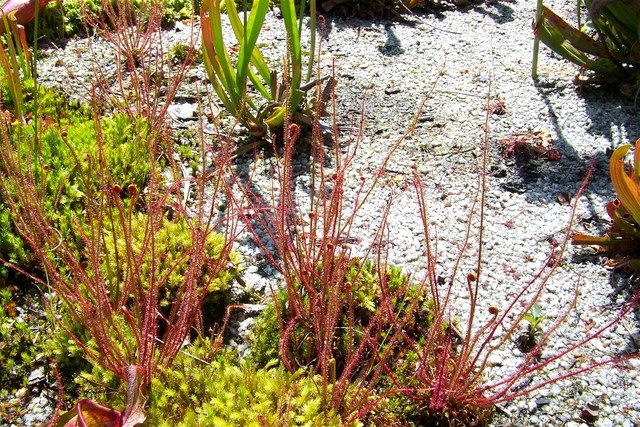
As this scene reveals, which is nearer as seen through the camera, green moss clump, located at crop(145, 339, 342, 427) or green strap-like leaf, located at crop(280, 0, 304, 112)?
green moss clump, located at crop(145, 339, 342, 427)

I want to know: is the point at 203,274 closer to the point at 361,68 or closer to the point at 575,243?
the point at 575,243

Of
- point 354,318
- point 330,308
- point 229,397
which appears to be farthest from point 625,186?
point 229,397

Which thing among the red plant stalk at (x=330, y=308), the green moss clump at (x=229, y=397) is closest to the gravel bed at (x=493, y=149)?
the red plant stalk at (x=330, y=308)

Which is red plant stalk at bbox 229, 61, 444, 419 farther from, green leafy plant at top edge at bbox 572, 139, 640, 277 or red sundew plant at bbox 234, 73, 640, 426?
green leafy plant at top edge at bbox 572, 139, 640, 277

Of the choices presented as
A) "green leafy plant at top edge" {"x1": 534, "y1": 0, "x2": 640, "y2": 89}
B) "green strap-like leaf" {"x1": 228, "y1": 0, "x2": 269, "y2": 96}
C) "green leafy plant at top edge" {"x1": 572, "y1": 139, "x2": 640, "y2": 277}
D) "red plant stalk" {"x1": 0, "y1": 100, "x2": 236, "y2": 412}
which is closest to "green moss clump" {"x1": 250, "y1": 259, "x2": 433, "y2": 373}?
"red plant stalk" {"x1": 0, "y1": 100, "x2": 236, "y2": 412}

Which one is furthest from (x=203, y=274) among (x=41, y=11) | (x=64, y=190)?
(x=41, y=11)

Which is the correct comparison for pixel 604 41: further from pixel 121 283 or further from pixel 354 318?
pixel 121 283

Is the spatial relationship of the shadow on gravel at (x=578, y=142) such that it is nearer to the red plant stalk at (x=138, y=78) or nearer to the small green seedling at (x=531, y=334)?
the small green seedling at (x=531, y=334)
